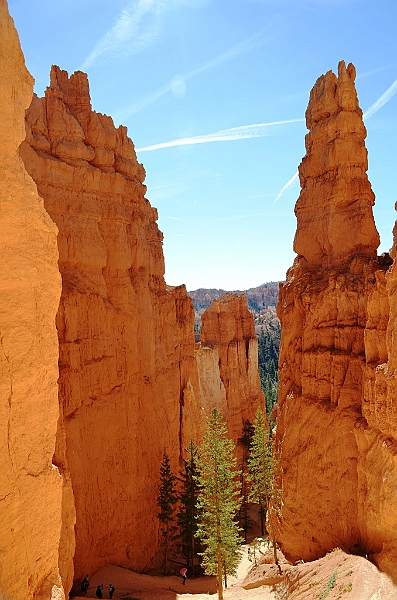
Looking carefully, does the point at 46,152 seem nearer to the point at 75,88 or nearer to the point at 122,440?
the point at 75,88

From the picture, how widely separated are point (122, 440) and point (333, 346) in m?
11.4

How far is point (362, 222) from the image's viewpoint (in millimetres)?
19156

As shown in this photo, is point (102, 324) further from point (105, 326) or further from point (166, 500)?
point (166, 500)

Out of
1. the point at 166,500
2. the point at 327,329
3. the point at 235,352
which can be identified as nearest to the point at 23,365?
the point at 327,329

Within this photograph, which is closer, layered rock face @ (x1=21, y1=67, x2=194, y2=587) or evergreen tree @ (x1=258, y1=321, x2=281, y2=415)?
layered rock face @ (x1=21, y1=67, x2=194, y2=587)

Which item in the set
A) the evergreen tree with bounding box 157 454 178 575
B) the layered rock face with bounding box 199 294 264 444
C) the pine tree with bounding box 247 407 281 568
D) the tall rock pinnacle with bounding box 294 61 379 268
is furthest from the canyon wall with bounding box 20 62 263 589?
the layered rock face with bounding box 199 294 264 444

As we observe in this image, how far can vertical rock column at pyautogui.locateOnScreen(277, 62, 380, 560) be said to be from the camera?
17.6 m

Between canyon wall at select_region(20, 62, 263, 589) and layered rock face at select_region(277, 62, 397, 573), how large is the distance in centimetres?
773

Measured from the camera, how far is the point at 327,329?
19109 mm

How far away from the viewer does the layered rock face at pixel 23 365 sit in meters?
5.29

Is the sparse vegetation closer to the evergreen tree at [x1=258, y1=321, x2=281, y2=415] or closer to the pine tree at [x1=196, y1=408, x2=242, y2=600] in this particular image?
the pine tree at [x1=196, y1=408, x2=242, y2=600]

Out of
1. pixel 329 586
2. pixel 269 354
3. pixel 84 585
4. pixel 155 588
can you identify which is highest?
pixel 329 586

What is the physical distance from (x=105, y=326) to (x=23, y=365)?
678 inches

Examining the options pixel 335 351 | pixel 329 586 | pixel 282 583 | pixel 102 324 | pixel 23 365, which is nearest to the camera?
pixel 23 365
